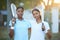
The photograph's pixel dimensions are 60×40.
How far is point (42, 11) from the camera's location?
14.5ft

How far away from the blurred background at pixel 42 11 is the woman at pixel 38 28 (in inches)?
6.5

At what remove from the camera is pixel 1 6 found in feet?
16.0

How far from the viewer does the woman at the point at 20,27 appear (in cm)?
418

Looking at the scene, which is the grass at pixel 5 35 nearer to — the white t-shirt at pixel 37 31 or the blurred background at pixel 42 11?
the blurred background at pixel 42 11

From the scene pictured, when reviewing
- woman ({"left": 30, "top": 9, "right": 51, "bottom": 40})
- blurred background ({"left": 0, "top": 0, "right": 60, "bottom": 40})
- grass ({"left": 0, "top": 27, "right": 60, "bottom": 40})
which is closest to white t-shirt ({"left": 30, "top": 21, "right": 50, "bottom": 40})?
woman ({"left": 30, "top": 9, "right": 51, "bottom": 40})

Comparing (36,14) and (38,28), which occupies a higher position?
(36,14)

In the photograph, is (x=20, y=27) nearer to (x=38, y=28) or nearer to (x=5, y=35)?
(x=38, y=28)

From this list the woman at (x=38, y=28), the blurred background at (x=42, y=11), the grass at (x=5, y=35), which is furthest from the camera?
the grass at (x=5, y=35)

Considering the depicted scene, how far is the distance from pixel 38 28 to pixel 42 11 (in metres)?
0.45

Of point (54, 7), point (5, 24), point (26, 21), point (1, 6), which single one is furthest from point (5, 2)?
point (54, 7)

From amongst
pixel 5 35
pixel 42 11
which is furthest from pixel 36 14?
pixel 5 35

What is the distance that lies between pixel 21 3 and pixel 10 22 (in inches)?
19.8

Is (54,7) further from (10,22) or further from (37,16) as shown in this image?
(10,22)

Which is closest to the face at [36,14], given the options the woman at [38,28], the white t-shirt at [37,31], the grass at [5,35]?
the woman at [38,28]
